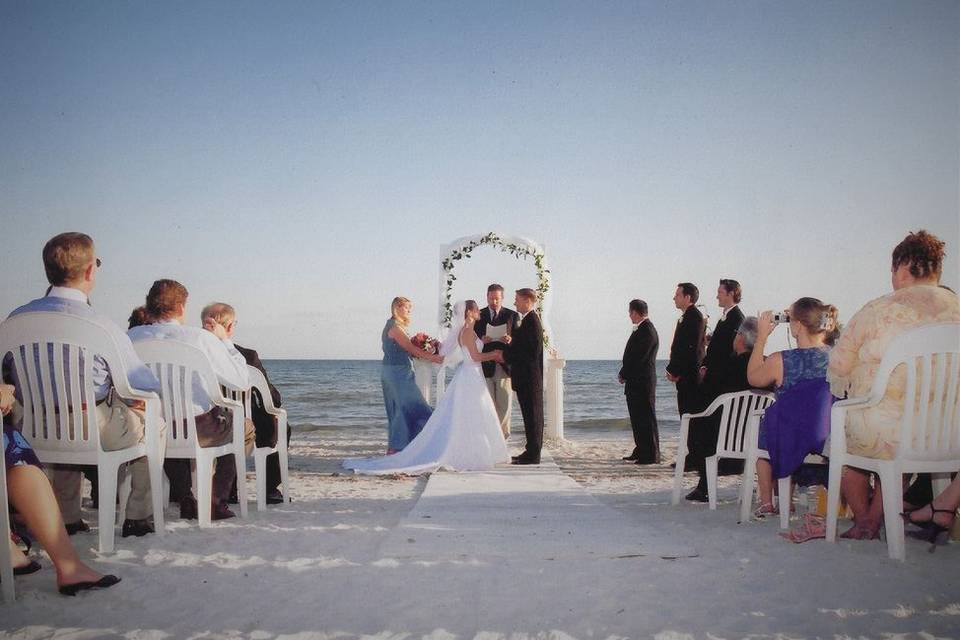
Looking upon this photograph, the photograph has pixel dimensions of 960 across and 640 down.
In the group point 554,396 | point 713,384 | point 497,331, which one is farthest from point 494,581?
point 554,396

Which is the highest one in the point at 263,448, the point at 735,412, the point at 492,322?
the point at 492,322

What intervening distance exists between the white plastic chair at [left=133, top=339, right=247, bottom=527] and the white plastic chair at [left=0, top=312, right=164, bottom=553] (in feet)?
2.14

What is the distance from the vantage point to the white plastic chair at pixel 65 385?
10.8ft

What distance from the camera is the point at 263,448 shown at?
15.8 feet

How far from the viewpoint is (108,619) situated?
2.56m

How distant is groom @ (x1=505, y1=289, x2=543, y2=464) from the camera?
7.36m

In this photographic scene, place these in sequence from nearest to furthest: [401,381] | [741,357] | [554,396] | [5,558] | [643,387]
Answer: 1. [5,558]
2. [741,357]
3. [643,387]
4. [401,381]
5. [554,396]

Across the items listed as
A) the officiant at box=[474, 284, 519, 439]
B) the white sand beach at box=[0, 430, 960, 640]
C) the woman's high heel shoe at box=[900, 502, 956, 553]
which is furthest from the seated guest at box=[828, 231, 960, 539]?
the officiant at box=[474, 284, 519, 439]

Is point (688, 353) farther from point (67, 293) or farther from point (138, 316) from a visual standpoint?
point (67, 293)

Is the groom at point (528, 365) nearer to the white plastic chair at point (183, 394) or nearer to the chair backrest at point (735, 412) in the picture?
the chair backrest at point (735, 412)

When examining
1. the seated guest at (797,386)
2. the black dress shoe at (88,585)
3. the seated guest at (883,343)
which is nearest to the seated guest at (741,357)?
the seated guest at (797,386)

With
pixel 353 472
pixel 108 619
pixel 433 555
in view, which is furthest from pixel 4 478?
pixel 353 472

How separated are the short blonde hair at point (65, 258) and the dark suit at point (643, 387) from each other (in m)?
5.67

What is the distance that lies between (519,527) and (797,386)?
184 centimetres
